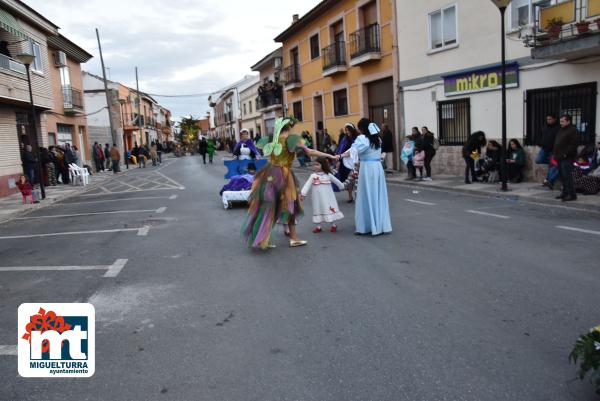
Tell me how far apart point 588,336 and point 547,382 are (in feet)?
1.36

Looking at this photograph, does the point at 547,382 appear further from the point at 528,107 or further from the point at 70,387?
the point at 528,107

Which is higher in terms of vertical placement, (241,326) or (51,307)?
(51,307)

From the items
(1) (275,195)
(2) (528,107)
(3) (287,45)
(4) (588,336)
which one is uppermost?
(3) (287,45)

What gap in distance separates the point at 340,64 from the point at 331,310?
67.0ft

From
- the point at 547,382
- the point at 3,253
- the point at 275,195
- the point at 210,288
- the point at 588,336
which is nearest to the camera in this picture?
the point at 588,336

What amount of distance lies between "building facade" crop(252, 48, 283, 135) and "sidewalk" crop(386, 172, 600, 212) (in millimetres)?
19826

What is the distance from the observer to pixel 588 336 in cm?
294

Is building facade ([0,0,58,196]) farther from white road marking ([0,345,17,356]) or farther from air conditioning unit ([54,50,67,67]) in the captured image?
white road marking ([0,345,17,356])

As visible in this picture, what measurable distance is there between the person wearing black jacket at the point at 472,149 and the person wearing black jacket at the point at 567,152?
3.92 m

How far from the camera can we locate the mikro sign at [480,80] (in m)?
13.8

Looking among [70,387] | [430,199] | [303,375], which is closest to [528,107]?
[430,199]

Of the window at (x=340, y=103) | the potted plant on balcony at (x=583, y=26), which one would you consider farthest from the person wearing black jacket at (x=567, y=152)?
the window at (x=340, y=103)

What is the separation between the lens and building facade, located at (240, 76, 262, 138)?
48472 mm

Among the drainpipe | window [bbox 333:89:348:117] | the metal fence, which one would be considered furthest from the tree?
the metal fence
